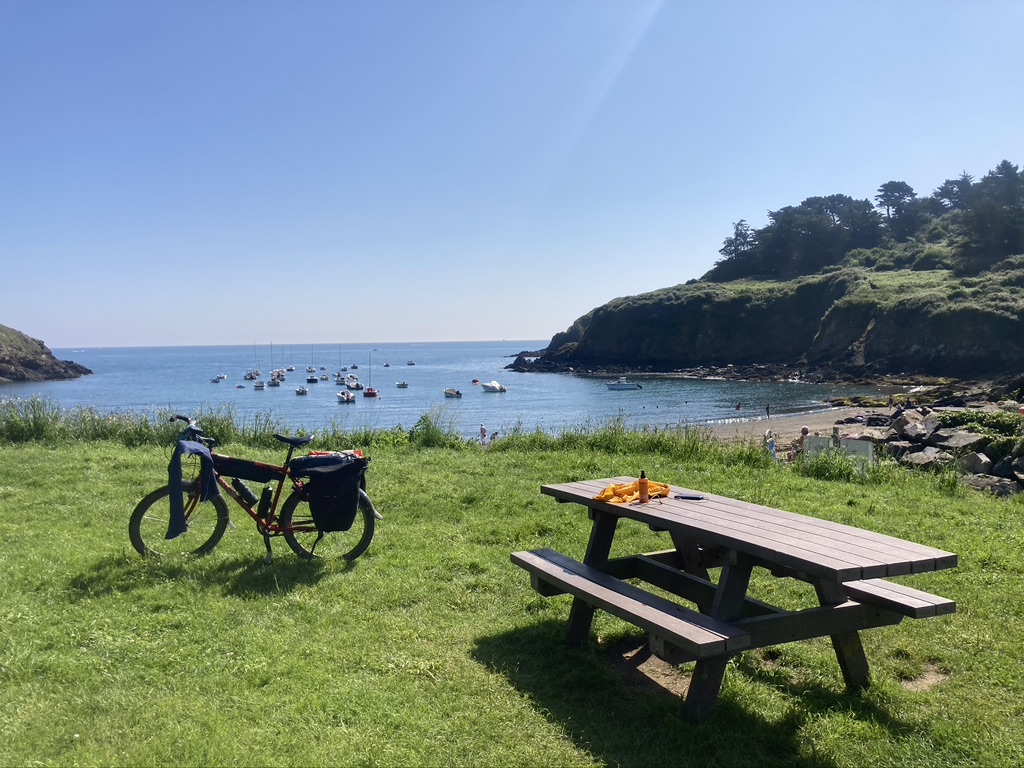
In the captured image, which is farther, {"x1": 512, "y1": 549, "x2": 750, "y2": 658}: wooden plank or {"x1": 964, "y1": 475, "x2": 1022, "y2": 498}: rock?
{"x1": 964, "y1": 475, "x2": 1022, "y2": 498}: rock

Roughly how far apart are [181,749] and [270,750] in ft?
1.29

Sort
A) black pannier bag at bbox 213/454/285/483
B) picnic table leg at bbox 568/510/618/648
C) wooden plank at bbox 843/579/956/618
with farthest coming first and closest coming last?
black pannier bag at bbox 213/454/285/483 < picnic table leg at bbox 568/510/618/648 < wooden plank at bbox 843/579/956/618

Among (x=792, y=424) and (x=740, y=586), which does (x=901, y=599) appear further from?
(x=792, y=424)

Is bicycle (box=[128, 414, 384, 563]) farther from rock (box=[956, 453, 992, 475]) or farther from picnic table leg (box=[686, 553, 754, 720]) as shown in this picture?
rock (box=[956, 453, 992, 475])

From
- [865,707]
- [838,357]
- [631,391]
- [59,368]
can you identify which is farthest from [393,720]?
[59,368]

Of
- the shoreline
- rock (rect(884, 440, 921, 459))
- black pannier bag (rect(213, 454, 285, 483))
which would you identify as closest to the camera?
black pannier bag (rect(213, 454, 285, 483))

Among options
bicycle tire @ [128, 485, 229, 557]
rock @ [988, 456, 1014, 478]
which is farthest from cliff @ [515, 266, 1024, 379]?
bicycle tire @ [128, 485, 229, 557]

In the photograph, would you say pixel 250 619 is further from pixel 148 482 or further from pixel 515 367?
pixel 515 367

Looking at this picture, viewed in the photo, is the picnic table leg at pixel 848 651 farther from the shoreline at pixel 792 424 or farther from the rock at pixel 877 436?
the shoreline at pixel 792 424

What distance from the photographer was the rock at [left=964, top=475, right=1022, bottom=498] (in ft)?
34.5

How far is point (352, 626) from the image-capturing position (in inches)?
188

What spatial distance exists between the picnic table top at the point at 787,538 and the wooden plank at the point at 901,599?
0.27 metres

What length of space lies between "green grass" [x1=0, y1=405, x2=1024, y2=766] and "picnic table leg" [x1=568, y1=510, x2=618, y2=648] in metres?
0.11

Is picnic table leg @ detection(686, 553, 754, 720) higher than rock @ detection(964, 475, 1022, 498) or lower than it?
higher
